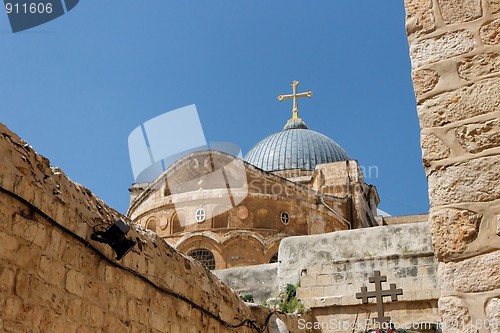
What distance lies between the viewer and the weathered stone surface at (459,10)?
10.0 ft

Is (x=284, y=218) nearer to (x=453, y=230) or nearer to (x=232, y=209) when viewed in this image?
(x=232, y=209)

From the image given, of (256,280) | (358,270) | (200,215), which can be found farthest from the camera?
(200,215)

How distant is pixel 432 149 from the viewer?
2.96m

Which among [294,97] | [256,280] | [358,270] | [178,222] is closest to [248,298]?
[256,280]

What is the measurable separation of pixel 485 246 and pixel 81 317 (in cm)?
303

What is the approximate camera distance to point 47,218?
4.31 metres

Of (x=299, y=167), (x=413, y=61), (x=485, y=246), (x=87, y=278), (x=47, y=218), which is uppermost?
(x=299, y=167)

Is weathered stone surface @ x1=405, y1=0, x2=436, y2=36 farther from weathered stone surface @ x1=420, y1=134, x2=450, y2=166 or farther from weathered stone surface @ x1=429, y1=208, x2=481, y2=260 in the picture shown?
weathered stone surface @ x1=429, y1=208, x2=481, y2=260

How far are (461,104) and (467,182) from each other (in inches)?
15.1

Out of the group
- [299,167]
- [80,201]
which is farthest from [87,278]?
[299,167]

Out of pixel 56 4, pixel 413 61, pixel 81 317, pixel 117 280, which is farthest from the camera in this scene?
pixel 56 4

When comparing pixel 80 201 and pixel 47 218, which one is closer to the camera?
pixel 47 218

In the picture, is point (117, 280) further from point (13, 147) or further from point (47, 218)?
point (13, 147)

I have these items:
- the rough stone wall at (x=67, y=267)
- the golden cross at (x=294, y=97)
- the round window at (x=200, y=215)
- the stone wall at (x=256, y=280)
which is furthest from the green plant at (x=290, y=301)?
the golden cross at (x=294, y=97)
